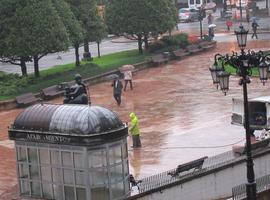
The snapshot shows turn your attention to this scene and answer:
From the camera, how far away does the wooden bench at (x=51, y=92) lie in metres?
38.3

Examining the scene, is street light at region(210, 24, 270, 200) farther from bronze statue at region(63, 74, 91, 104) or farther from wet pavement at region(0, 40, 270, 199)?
bronze statue at region(63, 74, 91, 104)

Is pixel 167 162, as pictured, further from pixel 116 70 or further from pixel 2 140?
pixel 116 70

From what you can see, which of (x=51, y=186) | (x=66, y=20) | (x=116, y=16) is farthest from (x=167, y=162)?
(x=116, y=16)

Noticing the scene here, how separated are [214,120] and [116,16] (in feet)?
69.2

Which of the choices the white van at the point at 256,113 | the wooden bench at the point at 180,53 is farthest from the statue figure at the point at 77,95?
the wooden bench at the point at 180,53

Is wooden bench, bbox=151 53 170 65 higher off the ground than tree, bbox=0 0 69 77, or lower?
lower

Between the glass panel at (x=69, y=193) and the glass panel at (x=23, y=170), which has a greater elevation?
the glass panel at (x=23, y=170)

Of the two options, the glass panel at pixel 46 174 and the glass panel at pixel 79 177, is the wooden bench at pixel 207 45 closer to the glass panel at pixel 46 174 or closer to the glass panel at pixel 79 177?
the glass panel at pixel 46 174

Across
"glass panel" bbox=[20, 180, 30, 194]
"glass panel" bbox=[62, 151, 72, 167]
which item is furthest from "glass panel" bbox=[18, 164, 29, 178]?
"glass panel" bbox=[62, 151, 72, 167]

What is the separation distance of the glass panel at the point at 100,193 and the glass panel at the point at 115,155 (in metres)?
0.71

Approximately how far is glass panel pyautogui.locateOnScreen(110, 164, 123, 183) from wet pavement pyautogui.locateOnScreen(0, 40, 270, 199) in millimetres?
3555

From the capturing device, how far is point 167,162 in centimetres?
2461

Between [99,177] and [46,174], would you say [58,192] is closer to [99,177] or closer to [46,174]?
[46,174]

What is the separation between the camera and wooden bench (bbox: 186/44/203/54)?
5184 cm
